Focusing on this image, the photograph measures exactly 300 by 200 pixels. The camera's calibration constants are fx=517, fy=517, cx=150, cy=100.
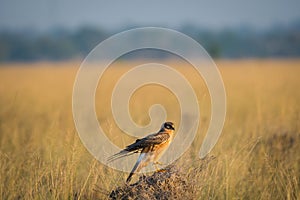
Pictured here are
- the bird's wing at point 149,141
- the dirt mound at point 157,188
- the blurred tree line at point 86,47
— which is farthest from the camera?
the blurred tree line at point 86,47

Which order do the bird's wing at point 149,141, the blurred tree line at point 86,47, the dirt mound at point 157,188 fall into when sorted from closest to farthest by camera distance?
the dirt mound at point 157,188 → the bird's wing at point 149,141 → the blurred tree line at point 86,47

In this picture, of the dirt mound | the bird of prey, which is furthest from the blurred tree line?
the dirt mound

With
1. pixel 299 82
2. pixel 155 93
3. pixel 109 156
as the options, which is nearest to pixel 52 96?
pixel 155 93

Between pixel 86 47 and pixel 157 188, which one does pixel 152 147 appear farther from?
pixel 86 47

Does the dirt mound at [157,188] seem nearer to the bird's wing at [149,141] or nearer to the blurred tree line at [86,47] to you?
the bird's wing at [149,141]

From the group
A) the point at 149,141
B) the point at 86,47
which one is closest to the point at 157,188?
the point at 149,141

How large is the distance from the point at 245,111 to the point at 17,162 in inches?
308

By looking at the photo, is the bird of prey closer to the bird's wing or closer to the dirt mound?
the bird's wing

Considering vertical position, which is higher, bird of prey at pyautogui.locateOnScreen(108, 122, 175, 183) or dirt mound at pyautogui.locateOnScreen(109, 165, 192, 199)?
bird of prey at pyautogui.locateOnScreen(108, 122, 175, 183)

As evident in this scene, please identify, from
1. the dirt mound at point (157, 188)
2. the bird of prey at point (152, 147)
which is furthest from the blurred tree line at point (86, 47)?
the dirt mound at point (157, 188)

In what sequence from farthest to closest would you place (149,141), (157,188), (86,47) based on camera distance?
(86,47) < (149,141) < (157,188)

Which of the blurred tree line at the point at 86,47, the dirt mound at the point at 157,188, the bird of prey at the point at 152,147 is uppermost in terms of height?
the blurred tree line at the point at 86,47

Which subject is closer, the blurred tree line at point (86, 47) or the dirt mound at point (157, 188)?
the dirt mound at point (157, 188)

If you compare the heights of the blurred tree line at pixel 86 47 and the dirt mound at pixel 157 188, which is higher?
the blurred tree line at pixel 86 47
